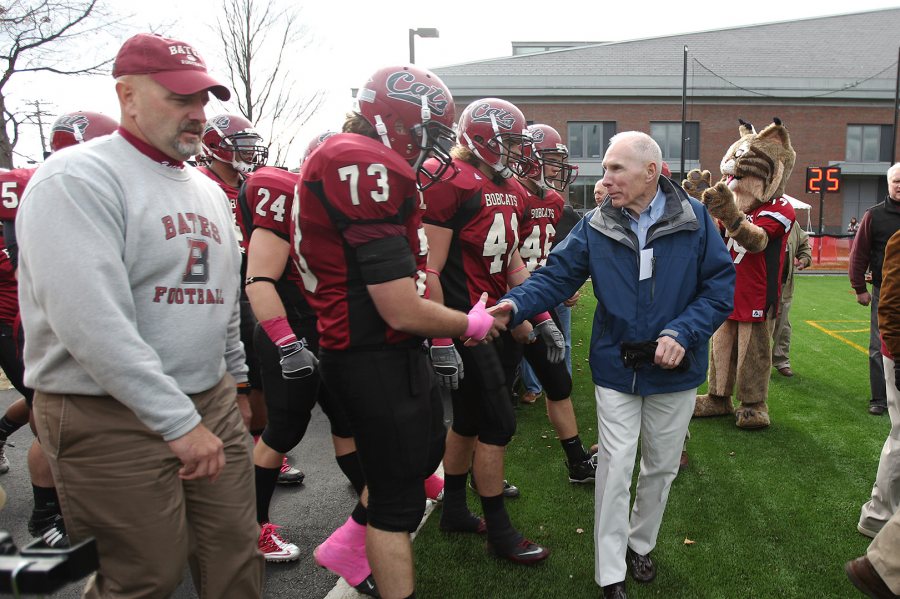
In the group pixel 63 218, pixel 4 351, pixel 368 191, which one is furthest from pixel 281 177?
pixel 4 351

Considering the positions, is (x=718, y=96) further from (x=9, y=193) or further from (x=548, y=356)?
(x=9, y=193)

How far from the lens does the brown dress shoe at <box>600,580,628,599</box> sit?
2.96 metres

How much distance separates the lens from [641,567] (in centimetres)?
323

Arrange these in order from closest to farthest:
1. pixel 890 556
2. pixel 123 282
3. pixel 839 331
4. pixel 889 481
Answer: pixel 123 282, pixel 890 556, pixel 889 481, pixel 839 331

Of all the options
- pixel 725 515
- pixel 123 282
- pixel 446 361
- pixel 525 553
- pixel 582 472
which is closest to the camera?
pixel 123 282

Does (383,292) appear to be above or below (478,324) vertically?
above

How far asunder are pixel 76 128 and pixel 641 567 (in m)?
4.37

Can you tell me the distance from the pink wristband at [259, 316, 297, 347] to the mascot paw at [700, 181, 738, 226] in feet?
10.3

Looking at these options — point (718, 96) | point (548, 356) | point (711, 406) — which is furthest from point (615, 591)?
point (718, 96)

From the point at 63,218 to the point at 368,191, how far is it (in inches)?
34.9

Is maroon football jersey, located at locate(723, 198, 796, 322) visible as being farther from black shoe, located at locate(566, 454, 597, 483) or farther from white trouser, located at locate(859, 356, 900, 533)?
black shoe, located at locate(566, 454, 597, 483)

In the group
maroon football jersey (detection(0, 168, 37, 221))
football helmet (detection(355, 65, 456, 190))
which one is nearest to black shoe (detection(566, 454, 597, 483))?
football helmet (detection(355, 65, 456, 190))

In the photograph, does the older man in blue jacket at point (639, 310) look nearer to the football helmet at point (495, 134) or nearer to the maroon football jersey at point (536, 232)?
the football helmet at point (495, 134)

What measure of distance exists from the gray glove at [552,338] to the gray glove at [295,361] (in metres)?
1.39
